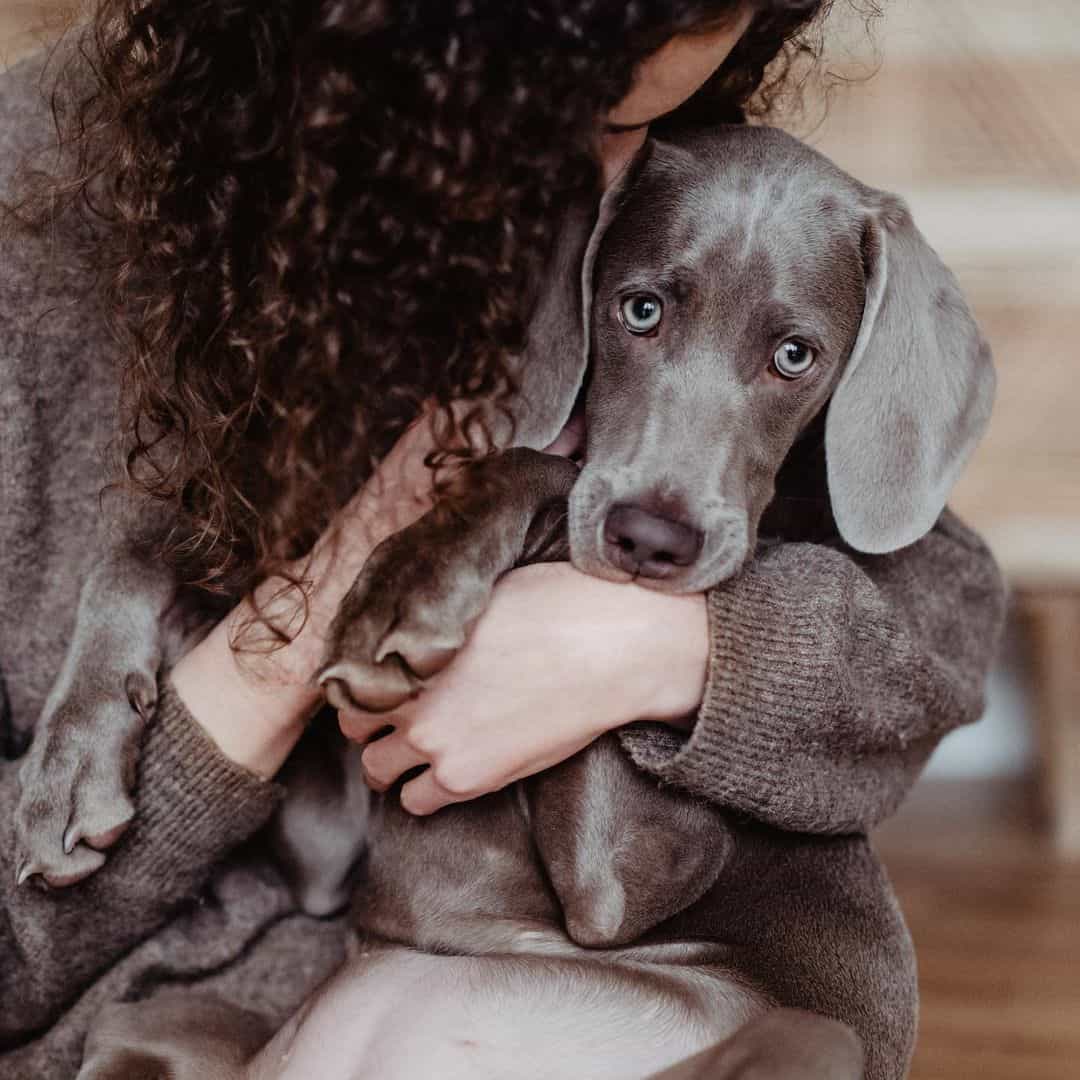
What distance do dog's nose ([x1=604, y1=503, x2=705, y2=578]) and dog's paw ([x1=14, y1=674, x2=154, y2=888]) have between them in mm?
505

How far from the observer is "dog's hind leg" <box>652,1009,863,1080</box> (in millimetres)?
1174

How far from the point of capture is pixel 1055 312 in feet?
8.80

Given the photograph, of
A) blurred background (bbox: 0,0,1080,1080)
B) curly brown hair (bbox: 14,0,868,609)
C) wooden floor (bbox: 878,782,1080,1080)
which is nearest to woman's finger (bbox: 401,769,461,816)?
curly brown hair (bbox: 14,0,868,609)

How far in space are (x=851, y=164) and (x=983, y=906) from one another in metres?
1.44

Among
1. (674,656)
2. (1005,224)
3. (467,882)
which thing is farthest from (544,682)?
(1005,224)

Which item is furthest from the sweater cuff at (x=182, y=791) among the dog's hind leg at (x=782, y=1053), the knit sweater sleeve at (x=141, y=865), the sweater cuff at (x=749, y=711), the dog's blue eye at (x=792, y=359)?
the dog's blue eye at (x=792, y=359)

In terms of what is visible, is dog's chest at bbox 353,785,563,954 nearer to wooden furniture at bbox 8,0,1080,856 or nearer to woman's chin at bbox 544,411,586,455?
woman's chin at bbox 544,411,586,455

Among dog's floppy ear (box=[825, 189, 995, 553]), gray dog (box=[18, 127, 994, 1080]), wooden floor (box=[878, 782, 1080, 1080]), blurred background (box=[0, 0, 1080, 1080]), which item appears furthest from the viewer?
blurred background (box=[0, 0, 1080, 1080])

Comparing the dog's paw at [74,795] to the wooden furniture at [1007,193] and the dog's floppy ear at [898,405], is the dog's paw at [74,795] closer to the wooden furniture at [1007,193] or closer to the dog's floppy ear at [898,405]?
the dog's floppy ear at [898,405]

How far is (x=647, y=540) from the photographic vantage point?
1376mm

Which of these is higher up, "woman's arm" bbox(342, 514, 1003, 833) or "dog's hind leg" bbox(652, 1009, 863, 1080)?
"woman's arm" bbox(342, 514, 1003, 833)

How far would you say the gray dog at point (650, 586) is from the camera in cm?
130

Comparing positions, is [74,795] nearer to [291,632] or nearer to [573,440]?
[291,632]

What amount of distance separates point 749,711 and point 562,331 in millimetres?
428
